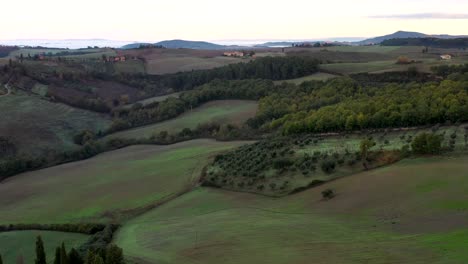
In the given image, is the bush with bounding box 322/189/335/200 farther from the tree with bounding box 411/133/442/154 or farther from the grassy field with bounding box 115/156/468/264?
the tree with bounding box 411/133/442/154

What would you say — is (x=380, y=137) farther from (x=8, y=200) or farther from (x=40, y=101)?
(x=40, y=101)

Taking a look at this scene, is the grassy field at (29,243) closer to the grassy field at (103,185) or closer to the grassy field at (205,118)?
the grassy field at (103,185)

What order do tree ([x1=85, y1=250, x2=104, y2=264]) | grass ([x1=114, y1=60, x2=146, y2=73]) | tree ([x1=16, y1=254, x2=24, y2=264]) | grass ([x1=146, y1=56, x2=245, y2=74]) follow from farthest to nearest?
grass ([x1=114, y1=60, x2=146, y2=73]) → grass ([x1=146, y1=56, x2=245, y2=74]) → tree ([x1=16, y1=254, x2=24, y2=264]) → tree ([x1=85, y1=250, x2=104, y2=264])

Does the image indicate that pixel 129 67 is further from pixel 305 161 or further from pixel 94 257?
pixel 94 257

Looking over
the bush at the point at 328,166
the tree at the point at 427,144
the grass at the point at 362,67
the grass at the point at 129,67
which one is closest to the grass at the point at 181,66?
the grass at the point at 129,67

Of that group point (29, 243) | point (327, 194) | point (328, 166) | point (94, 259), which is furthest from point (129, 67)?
point (94, 259)

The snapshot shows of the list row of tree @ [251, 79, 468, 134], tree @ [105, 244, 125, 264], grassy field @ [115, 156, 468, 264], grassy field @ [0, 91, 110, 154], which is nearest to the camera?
grassy field @ [115, 156, 468, 264]

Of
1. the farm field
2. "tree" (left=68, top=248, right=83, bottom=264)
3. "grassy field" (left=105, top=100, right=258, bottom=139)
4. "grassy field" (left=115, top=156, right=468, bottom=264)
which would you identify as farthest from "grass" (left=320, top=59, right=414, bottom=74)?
"tree" (left=68, top=248, right=83, bottom=264)

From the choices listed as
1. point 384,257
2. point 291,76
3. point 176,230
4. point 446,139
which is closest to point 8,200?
point 176,230
